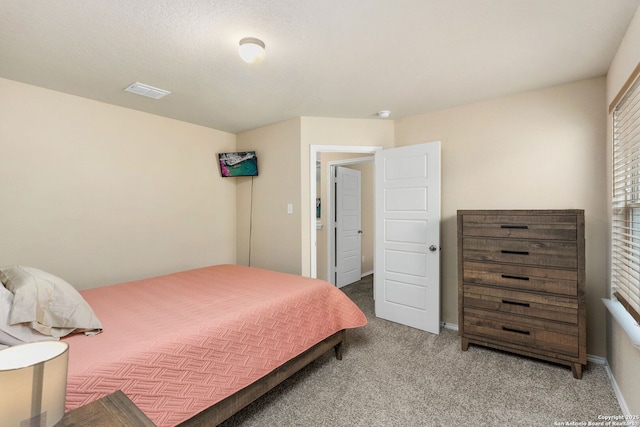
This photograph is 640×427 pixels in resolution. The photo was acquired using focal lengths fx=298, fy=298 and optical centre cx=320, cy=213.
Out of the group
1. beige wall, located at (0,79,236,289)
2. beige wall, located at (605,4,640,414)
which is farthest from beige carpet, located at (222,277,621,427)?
beige wall, located at (0,79,236,289)

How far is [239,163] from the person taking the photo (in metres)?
3.80

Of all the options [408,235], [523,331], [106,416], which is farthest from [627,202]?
[106,416]

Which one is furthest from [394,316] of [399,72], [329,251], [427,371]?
[399,72]

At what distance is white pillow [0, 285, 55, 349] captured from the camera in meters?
1.22

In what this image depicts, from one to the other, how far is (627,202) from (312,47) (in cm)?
232

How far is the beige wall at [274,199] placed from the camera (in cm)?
342

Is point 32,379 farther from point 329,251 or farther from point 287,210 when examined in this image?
point 329,251

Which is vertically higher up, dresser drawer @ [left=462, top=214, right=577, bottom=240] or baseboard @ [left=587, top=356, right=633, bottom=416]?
dresser drawer @ [left=462, top=214, right=577, bottom=240]

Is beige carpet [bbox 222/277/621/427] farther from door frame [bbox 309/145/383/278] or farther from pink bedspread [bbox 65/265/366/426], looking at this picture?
Result: door frame [bbox 309/145/383/278]

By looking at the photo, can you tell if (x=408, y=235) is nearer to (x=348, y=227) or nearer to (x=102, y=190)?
(x=348, y=227)

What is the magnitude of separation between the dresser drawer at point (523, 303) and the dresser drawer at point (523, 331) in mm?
45

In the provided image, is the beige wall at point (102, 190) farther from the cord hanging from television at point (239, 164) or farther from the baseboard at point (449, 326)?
the baseboard at point (449, 326)

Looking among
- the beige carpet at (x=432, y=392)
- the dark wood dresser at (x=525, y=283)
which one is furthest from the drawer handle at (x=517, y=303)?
the beige carpet at (x=432, y=392)

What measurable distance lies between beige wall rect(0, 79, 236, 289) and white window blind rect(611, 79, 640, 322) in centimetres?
383
